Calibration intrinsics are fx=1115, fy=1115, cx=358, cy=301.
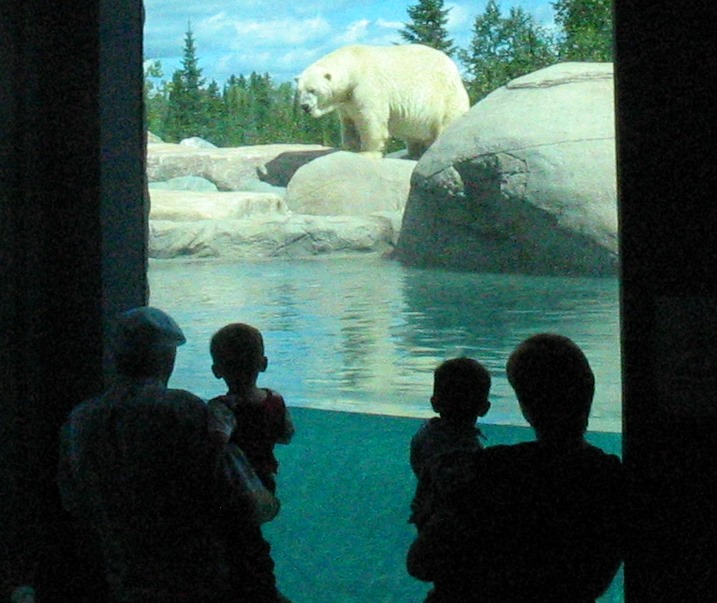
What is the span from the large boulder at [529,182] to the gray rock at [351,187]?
2137 millimetres

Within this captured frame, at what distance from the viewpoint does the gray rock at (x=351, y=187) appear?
1102 cm

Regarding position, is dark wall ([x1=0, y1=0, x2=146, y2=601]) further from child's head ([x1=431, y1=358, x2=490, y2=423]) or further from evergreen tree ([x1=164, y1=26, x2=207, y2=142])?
evergreen tree ([x1=164, y1=26, x2=207, y2=142])

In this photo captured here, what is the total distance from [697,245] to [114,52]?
3.24 feet

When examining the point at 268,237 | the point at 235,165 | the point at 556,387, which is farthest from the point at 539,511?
the point at 235,165

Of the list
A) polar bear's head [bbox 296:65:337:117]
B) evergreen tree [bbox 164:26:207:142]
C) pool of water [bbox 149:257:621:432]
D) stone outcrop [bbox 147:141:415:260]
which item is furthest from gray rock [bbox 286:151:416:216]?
evergreen tree [bbox 164:26:207:142]

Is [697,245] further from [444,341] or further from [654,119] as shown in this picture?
[444,341]

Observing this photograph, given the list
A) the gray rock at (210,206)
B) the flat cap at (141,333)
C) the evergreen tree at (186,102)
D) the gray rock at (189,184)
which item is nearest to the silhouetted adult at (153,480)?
the flat cap at (141,333)

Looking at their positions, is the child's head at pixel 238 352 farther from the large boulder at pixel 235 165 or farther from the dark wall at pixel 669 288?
the large boulder at pixel 235 165

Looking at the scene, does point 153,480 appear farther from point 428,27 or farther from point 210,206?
point 428,27

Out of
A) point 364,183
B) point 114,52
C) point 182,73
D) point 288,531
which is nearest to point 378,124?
point 364,183

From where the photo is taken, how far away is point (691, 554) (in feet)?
4.21

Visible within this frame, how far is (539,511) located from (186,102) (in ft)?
62.2

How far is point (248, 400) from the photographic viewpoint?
1.64 meters

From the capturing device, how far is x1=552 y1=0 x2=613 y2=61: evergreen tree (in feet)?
46.4
